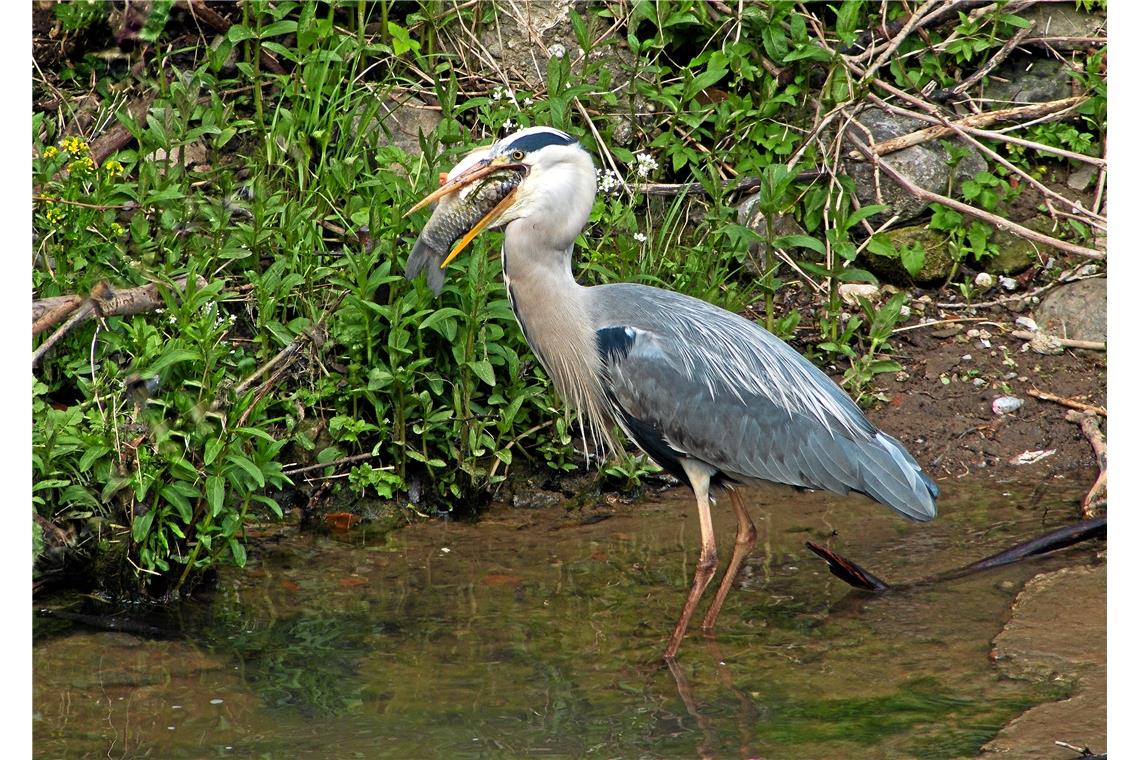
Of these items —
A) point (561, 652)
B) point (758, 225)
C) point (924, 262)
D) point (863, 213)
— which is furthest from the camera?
point (924, 262)

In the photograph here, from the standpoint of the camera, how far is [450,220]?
193 inches

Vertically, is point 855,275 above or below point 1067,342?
above

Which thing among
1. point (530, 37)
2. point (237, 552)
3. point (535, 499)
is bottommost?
point (535, 499)

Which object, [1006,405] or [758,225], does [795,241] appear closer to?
[758,225]

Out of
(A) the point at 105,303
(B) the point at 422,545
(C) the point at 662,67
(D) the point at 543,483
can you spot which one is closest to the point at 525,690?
(B) the point at 422,545

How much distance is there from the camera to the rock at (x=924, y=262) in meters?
6.62

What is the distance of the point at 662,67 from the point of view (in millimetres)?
6879

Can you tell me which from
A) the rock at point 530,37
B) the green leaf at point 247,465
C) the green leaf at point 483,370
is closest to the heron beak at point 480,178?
the green leaf at point 483,370

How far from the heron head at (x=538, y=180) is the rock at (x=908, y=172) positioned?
2.51 meters

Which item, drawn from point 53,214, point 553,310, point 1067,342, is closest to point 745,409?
point 553,310

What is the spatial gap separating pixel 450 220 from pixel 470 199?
17 centimetres

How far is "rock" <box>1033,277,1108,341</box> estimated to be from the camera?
6305 millimetres

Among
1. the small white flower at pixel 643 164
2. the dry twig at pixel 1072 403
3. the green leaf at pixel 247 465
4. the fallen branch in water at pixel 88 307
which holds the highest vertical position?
the small white flower at pixel 643 164

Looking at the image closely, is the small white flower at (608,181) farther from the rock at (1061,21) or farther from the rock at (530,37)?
the rock at (1061,21)
